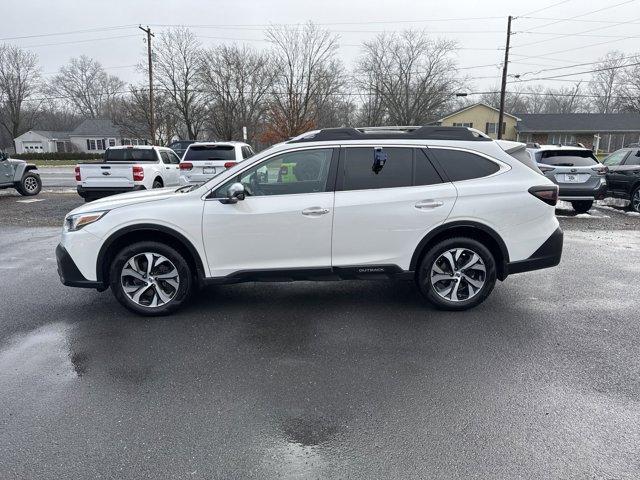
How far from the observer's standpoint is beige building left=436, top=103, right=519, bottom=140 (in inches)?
2162

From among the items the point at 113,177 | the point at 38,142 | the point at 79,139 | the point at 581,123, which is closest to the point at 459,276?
the point at 113,177

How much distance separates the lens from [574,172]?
35.7ft

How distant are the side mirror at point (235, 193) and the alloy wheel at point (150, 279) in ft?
3.03

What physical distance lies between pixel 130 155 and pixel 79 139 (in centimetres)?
6035

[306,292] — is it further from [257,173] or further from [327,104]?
[327,104]

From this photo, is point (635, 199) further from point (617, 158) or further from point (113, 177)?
point (113, 177)

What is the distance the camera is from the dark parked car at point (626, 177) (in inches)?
456

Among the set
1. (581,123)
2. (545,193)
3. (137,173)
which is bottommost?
(137,173)

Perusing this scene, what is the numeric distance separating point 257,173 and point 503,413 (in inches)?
122

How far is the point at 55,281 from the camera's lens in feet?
19.7

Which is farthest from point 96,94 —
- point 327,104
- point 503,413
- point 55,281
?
point 503,413

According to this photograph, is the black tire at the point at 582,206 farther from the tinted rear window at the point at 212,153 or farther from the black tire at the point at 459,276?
the tinted rear window at the point at 212,153

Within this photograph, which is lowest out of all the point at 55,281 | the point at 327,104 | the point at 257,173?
the point at 55,281

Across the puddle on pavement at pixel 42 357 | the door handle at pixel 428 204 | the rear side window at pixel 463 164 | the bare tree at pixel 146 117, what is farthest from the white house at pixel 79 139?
the door handle at pixel 428 204
